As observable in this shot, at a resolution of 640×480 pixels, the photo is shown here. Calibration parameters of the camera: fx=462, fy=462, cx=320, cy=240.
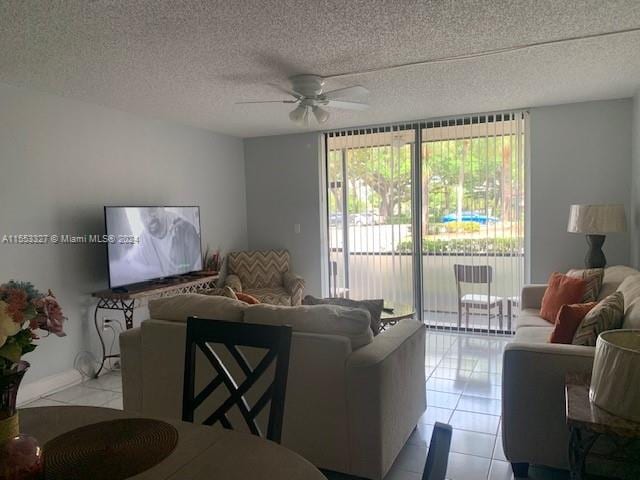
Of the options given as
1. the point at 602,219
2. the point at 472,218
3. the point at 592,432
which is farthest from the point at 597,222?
the point at 592,432

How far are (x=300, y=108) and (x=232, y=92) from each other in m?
0.69

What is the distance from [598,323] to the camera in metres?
2.35

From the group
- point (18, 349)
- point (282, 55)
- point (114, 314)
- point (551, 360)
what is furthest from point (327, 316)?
point (114, 314)

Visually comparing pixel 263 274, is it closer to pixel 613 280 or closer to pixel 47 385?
pixel 47 385

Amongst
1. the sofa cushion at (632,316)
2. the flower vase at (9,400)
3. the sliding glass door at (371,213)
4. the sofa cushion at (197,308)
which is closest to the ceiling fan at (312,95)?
the sofa cushion at (197,308)

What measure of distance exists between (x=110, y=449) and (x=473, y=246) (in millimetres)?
4516

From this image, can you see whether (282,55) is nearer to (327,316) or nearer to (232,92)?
(232,92)

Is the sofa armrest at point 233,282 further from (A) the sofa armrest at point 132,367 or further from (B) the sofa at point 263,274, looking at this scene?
(A) the sofa armrest at point 132,367

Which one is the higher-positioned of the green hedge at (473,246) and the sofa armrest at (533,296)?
the green hedge at (473,246)

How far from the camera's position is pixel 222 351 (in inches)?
97.8

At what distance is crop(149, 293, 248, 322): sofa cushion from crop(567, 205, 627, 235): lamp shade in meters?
3.17

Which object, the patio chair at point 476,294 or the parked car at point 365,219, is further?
the parked car at point 365,219

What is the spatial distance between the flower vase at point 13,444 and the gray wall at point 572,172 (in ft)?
16.0

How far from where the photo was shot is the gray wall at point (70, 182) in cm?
355
